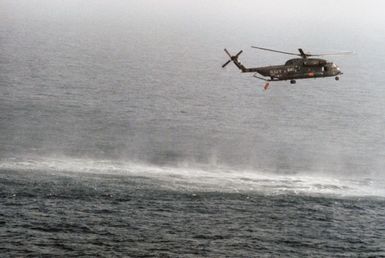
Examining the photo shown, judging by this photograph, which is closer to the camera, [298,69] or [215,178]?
[298,69]

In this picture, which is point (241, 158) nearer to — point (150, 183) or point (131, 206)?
point (150, 183)

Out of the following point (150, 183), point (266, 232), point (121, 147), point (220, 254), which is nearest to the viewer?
point (220, 254)

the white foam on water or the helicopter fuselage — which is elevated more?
the helicopter fuselage

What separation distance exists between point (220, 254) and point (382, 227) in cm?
4095

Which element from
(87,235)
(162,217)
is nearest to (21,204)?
(87,235)

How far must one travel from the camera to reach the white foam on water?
165 meters

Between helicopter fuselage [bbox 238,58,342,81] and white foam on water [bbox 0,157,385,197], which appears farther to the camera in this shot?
white foam on water [bbox 0,157,385,197]

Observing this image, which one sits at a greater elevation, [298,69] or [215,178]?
[298,69]

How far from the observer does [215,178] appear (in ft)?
567

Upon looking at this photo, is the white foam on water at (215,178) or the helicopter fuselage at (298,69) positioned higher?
the helicopter fuselage at (298,69)

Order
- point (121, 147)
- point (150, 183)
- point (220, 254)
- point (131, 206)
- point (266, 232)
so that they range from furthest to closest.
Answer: point (121, 147), point (150, 183), point (131, 206), point (266, 232), point (220, 254)

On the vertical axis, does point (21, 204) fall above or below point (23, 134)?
below

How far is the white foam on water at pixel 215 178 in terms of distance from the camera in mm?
165250

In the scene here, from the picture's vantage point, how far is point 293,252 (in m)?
128
